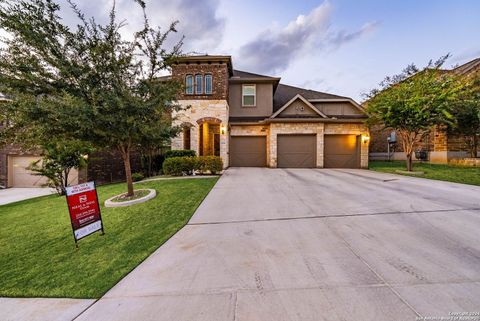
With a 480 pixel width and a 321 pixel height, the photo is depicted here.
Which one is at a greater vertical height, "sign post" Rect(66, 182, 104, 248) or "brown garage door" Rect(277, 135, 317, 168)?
"brown garage door" Rect(277, 135, 317, 168)

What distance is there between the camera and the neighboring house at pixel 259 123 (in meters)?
12.8

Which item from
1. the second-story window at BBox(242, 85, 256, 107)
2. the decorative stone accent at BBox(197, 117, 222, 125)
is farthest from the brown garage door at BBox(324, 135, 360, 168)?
the decorative stone accent at BBox(197, 117, 222, 125)

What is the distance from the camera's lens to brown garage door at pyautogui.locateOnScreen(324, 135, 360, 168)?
14203 millimetres

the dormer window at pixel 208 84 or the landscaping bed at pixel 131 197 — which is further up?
the dormer window at pixel 208 84

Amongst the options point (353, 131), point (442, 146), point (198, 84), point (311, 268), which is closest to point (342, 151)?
point (353, 131)

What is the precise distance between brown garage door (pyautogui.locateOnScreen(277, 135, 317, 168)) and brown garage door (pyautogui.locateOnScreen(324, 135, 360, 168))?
1301mm

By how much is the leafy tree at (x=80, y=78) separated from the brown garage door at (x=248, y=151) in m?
8.83

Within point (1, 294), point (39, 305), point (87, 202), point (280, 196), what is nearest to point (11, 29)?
point (87, 202)

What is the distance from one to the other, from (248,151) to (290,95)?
7067mm

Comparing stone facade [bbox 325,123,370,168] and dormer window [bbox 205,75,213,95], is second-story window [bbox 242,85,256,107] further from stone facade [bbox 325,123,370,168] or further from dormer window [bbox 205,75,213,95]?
stone facade [bbox 325,123,370,168]

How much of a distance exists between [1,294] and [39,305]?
30.3 inches

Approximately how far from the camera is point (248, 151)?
14781 mm

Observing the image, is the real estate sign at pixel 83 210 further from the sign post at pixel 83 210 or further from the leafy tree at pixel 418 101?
the leafy tree at pixel 418 101

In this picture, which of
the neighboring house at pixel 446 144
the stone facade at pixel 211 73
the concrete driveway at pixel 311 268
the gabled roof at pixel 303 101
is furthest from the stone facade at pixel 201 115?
the neighboring house at pixel 446 144
